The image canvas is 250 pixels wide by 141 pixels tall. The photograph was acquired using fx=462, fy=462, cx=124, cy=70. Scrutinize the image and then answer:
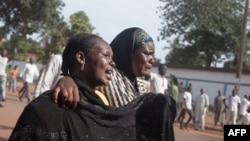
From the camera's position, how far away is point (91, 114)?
1.97 metres

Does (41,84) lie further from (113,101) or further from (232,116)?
(232,116)

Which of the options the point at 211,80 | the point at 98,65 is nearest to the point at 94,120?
the point at 98,65

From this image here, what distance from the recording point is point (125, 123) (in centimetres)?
212

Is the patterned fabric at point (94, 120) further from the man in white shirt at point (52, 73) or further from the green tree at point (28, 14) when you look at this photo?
the green tree at point (28, 14)

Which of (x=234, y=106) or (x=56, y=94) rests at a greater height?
(x=56, y=94)

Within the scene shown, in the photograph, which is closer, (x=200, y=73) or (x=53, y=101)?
(x=53, y=101)

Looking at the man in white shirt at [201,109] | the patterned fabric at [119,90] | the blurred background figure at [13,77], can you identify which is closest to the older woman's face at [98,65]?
the patterned fabric at [119,90]

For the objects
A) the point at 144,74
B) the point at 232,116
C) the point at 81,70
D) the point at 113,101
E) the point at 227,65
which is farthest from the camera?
the point at 227,65

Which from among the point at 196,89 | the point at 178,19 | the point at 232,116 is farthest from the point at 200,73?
the point at 232,116

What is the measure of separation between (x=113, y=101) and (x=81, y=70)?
1.52 ft

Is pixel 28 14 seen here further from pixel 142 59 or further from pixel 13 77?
pixel 142 59

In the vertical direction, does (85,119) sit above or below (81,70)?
below

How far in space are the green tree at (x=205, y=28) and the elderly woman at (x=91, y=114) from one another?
26426mm

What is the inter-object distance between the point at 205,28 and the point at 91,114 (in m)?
28.7
